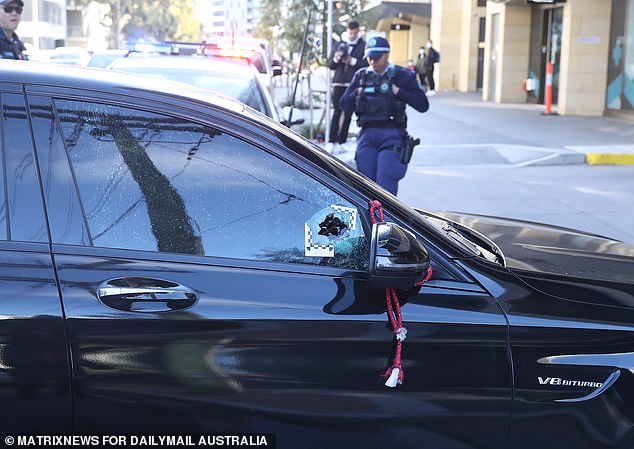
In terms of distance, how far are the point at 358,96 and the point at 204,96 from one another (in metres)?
4.62

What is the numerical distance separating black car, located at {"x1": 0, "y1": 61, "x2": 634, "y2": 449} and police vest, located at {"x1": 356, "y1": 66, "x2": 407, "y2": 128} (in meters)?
4.54

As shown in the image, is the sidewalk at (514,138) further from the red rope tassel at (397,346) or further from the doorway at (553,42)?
the red rope tassel at (397,346)

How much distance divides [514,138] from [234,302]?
14048 mm

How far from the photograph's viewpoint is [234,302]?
96.7 inches

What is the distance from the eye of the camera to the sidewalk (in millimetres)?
13055

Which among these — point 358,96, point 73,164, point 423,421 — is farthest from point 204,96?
point 358,96

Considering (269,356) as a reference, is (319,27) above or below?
above

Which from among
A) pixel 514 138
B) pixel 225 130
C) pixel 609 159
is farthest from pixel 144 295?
pixel 514 138

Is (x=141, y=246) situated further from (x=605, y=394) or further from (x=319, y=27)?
(x=319, y=27)

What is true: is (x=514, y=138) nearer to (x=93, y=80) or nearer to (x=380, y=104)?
(x=380, y=104)

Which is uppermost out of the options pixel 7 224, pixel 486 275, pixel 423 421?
pixel 7 224

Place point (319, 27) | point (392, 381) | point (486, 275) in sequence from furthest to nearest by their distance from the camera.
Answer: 1. point (319, 27)
2. point (486, 275)
3. point (392, 381)

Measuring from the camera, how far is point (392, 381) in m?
2.49

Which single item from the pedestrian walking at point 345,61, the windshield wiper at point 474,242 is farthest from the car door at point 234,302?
the pedestrian walking at point 345,61
